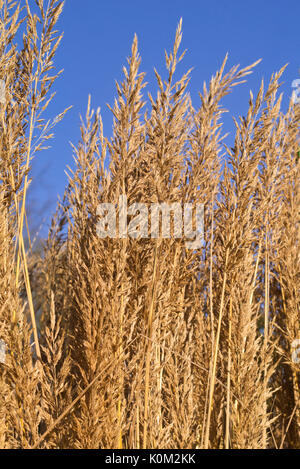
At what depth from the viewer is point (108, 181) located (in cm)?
210

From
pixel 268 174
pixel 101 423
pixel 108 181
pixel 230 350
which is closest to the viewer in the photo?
pixel 101 423

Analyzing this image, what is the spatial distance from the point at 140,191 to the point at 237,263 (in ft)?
1.85

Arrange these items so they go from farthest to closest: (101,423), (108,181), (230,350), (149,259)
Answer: (230,350) → (149,259) → (108,181) → (101,423)

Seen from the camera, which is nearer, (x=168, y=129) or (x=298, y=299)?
(x=168, y=129)

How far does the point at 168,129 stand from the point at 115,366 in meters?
1.01

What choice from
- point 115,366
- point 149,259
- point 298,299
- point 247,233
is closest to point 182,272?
point 149,259

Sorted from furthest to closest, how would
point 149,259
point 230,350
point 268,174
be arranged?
1. point 268,174
2. point 230,350
3. point 149,259

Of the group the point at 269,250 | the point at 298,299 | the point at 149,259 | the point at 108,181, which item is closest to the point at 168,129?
the point at 108,181

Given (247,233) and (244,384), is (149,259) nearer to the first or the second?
(247,233)

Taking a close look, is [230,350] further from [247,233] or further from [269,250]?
[269,250]

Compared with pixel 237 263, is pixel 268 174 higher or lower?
higher

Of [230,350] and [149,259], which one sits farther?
[230,350]

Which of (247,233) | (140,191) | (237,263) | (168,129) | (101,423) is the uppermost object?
(168,129)

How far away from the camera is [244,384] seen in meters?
2.39
